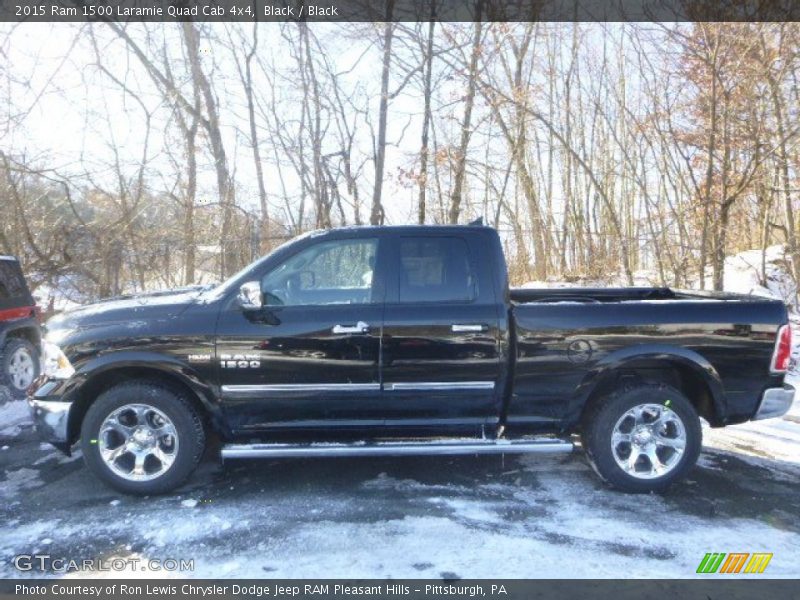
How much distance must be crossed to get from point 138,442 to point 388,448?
1816 millimetres

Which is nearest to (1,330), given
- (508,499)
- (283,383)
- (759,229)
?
(283,383)

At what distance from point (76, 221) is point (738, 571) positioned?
477 inches

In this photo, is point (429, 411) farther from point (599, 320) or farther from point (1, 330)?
point (1, 330)

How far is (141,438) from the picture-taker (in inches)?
147

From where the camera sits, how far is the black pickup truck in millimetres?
3717

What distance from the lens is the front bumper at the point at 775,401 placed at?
3.80 metres

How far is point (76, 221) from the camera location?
10773mm

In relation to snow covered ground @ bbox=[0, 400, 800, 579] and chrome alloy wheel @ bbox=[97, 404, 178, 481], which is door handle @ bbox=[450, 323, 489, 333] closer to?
snow covered ground @ bbox=[0, 400, 800, 579]

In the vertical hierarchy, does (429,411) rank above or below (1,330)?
below

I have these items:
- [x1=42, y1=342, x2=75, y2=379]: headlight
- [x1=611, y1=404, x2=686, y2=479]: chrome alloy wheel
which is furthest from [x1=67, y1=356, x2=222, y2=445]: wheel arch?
[x1=611, y1=404, x2=686, y2=479]: chrome alloy wheel

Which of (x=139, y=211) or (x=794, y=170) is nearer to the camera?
(x=794, y=170)

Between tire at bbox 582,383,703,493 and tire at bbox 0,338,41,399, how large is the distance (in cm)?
620

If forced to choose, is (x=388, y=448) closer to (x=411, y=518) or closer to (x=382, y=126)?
(x=411, y=518)
